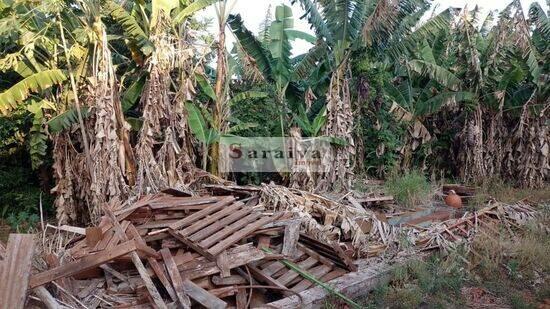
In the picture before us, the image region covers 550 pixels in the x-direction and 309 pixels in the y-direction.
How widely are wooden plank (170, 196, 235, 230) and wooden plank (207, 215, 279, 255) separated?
22.9 inches

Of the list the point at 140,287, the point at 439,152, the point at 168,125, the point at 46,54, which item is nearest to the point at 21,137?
the point at 46,54

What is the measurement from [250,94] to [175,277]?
16.8 feet

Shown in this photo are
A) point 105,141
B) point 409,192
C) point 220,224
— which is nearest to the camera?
point 220,224

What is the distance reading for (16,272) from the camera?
3920mm

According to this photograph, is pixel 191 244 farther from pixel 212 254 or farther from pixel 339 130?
pixel 339 130

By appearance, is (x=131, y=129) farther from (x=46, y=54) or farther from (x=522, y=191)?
(x=522, y=191)

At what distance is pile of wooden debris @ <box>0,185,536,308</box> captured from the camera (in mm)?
4254

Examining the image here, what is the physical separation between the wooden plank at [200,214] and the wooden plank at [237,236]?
1.91 feet

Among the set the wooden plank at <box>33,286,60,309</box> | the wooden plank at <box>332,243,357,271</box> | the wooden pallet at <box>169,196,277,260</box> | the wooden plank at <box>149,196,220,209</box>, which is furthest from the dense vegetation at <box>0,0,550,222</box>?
the wooden plank at <box>33,286,60,309</box>

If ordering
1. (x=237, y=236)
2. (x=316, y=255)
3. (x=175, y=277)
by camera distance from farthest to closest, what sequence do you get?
(x=316, y=255) → (x=237, y=236) → (x=175, y=277)

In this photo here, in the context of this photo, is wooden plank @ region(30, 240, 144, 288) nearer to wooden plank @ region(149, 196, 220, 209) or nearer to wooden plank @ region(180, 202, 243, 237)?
wooden plank @ region(180, 202, 243, 237)

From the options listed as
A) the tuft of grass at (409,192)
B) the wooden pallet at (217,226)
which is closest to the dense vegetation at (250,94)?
the tuft of grass at (409,192)

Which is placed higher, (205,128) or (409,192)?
(205,128)

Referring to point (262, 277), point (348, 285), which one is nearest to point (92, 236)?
point (262, 277)
